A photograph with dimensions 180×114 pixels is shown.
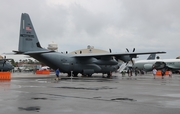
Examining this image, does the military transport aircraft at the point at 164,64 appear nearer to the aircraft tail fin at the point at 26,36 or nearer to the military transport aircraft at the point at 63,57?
the military transport aircraft at the point at 63,57

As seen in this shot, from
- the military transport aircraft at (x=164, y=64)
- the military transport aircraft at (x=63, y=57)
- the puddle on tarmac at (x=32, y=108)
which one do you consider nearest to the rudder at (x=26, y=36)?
the military transport aircraft at (x=63, y=57)

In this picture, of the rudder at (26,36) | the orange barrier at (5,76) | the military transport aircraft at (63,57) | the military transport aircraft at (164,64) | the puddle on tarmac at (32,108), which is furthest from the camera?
the military transport aircraft at (164,64)

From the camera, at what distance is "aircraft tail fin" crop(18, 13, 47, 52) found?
1248 inches

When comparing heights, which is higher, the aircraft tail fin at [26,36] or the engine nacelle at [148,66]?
the aircraft tail fin at [26,36]

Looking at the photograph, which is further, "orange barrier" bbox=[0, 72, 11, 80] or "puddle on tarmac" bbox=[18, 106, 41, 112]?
"orange barrier" bbox=[0, 72, 11, 80]

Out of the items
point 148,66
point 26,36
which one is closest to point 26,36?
point 26,36

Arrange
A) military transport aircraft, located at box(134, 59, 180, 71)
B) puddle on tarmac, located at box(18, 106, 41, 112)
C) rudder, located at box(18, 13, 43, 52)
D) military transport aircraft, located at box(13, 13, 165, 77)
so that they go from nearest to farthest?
puddle on tarmac, located at box(18, 106, 41, 112)
rudder, located at box(18, 13, 43, 52)
military transport aircraft, located at box(13, 13, 165, 77)
military transport aircraft, located at box(134, 59, 180, 71)

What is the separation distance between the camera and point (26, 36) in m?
32.1

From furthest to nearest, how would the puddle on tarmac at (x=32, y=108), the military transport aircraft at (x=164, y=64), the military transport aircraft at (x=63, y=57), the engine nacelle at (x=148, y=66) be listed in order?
1. the engine nacelle at (x=148, y=66)
2. the military transport aircraft at (x=164, y=64)
3. the military transport aircraft at (x=63, y=57)
4. the puddle on tarmac at (x=32, y=108)

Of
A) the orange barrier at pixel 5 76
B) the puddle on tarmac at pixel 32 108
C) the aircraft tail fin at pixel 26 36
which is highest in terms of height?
the aircraft tail fin at pixel 26 36

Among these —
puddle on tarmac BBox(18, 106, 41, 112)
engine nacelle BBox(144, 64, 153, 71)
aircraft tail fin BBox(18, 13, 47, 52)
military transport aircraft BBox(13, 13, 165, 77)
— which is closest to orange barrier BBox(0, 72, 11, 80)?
military transport aircraft BBox(13, 13, 165, 77)

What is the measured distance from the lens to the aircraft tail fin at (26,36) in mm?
31691

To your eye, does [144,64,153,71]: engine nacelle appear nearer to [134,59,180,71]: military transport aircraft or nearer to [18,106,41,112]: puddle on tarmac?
[134,59,180,71]: military transport aircraft

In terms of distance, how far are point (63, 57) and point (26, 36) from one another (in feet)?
20.5
